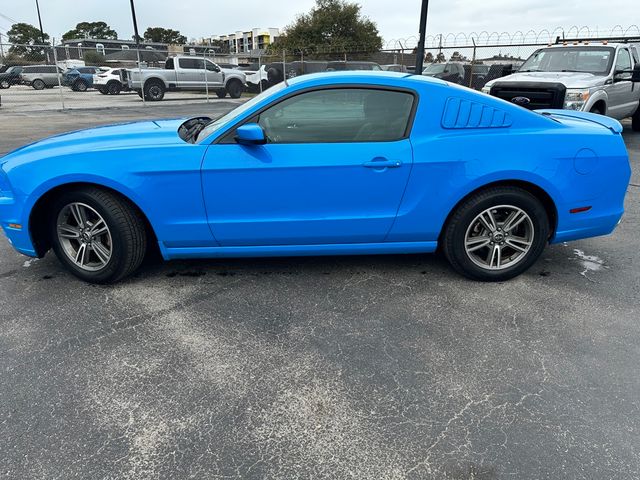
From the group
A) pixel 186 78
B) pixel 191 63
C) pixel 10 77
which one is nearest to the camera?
pixel 186 78

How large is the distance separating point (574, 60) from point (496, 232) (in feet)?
25.0

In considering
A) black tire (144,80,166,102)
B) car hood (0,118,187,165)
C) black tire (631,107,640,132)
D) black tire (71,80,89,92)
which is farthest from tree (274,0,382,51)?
car hood (0,118,187,165)

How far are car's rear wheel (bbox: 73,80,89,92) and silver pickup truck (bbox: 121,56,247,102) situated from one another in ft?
30.2

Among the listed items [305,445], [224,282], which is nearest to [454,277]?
[224,282]

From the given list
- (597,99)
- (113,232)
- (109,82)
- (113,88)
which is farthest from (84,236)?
(113,88)

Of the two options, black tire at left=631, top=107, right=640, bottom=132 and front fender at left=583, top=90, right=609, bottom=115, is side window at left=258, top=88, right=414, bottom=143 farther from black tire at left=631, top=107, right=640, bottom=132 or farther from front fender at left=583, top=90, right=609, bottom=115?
black tire at left=631, top=107, right=640, bottom=132

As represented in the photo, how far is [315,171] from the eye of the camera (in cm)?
339

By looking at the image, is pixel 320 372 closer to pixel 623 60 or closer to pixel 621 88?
pixel 621 88

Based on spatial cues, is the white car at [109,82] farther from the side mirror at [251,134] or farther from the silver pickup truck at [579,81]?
the side mirror at [251,134]

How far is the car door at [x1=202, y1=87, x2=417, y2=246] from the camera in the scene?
3.38m

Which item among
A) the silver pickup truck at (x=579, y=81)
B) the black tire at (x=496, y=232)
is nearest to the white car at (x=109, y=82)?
the silver pickup truck at (x=579, y=81)

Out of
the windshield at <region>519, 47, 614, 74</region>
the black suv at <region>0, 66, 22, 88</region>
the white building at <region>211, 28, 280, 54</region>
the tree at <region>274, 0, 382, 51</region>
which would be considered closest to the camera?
the windshield at <region>519, 47, 614, 74</region>

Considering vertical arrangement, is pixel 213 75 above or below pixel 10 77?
above

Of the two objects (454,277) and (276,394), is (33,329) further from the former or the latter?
(454,277)
